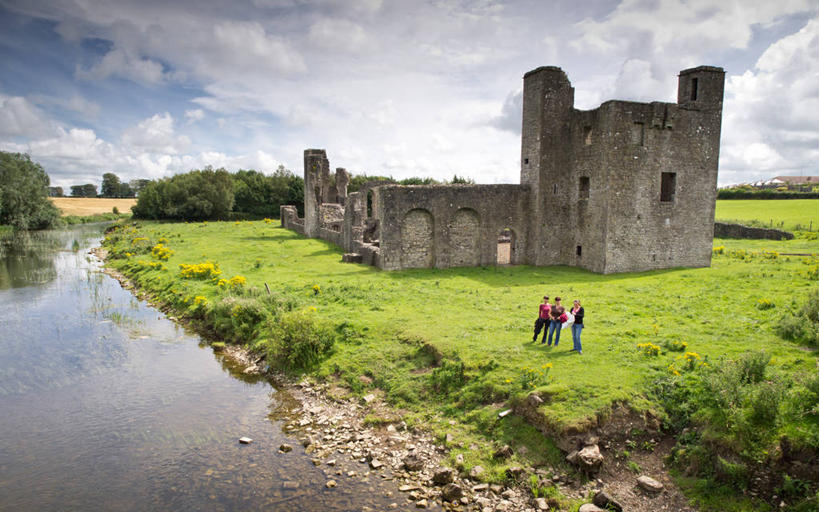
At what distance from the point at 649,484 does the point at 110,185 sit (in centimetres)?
15535

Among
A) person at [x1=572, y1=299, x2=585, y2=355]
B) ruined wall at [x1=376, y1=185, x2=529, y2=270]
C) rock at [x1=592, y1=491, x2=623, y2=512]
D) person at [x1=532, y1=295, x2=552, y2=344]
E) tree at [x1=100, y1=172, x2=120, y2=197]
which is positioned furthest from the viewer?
tree at [x1=100, y1=172, x2=120, y2=197]

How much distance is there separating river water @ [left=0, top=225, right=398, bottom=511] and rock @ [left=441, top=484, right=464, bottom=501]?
3.52 feet

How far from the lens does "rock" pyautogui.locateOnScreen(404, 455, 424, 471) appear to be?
9.28 m

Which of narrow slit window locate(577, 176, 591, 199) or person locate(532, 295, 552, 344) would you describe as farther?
narrow slit window locate(577, 176, 591, 199)

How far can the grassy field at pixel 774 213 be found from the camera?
39.9 metres

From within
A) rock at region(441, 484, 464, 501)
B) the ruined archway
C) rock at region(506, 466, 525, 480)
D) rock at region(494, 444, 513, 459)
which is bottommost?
rock at region(441, 484, 464, 501)

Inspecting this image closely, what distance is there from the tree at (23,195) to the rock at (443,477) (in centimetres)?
5622

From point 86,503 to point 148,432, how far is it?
2323 millimetres

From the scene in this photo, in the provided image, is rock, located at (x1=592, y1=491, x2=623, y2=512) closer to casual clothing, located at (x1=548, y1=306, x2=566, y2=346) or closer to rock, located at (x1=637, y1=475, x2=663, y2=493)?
rock, located at (x1=637, y1=475, x2=663, y2=493)

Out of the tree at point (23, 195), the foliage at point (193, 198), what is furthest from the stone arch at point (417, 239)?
the tree at point (23, 195)

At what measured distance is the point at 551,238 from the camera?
25312mm

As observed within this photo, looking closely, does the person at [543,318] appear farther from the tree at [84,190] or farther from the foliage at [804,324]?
the tree at [84,190]

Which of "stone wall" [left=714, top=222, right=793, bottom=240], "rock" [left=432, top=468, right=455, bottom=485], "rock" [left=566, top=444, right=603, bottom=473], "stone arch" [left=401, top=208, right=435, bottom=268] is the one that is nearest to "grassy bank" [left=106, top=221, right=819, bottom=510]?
"rock" [left=566, top=444, right=603, bottom=473]

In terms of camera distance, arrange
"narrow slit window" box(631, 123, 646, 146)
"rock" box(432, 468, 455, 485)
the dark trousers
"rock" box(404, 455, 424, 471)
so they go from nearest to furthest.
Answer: "rock" box(432, 468, 455, 485) → "rock" box(404, 455, 424, 471) → the dark trousers → "narrow slit window" box(631, 123, 646, 146)
